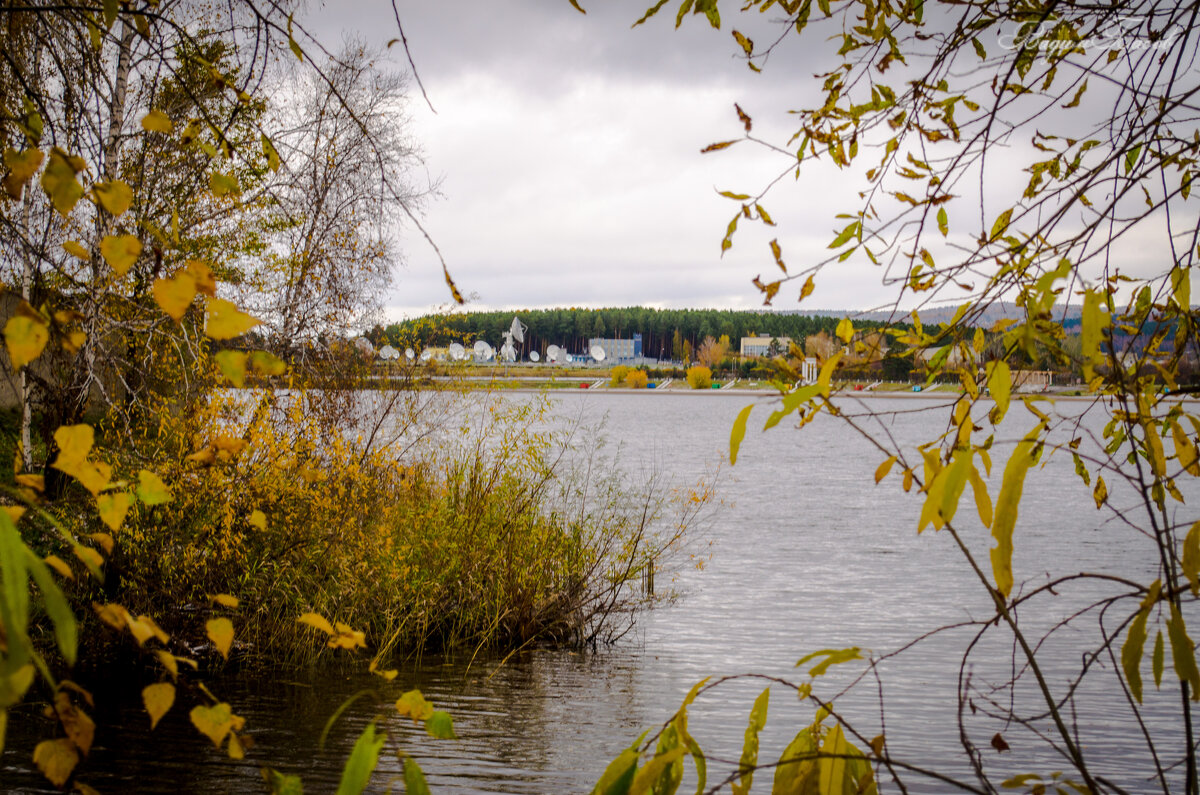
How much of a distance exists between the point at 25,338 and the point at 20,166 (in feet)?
0.88

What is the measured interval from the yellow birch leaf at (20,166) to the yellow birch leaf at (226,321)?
0.29 meters

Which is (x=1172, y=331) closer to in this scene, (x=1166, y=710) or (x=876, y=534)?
(x=1166, y=710)

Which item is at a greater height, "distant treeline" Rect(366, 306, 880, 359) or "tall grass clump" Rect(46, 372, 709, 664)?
"distant treeline" Rect(366, 306, 880, 359)

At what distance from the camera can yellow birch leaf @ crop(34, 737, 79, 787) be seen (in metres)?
1.34

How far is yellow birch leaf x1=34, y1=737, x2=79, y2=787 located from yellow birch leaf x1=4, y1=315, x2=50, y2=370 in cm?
54

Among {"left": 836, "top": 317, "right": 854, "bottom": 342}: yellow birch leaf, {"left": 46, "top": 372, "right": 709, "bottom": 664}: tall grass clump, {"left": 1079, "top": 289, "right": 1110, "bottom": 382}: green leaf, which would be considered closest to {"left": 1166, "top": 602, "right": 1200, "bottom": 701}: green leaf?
{"left": 1079, "top": 289, "right": 1110, "bottom": 382}: green leaf

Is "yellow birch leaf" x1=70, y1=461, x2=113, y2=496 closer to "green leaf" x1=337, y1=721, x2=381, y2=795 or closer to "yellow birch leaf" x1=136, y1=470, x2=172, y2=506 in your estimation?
"yellow birch leaf" x1=136, y1=470, x2=172, y2=506

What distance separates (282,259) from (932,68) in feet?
33.7

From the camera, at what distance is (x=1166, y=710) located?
824 centimetres

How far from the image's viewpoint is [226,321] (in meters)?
1.31

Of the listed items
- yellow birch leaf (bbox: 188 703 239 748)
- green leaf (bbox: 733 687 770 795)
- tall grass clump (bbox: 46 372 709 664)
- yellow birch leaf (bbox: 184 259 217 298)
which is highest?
yellow birch leaf (bbox: 184 259 217 298)

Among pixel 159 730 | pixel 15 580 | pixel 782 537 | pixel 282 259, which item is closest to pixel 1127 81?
pixel 15 580

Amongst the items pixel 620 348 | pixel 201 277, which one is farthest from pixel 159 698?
pixel 620 348

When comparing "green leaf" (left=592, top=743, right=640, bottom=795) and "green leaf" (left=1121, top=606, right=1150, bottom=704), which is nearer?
"green leaf" (left=1121, top=606, right=1150, bottom=704)
